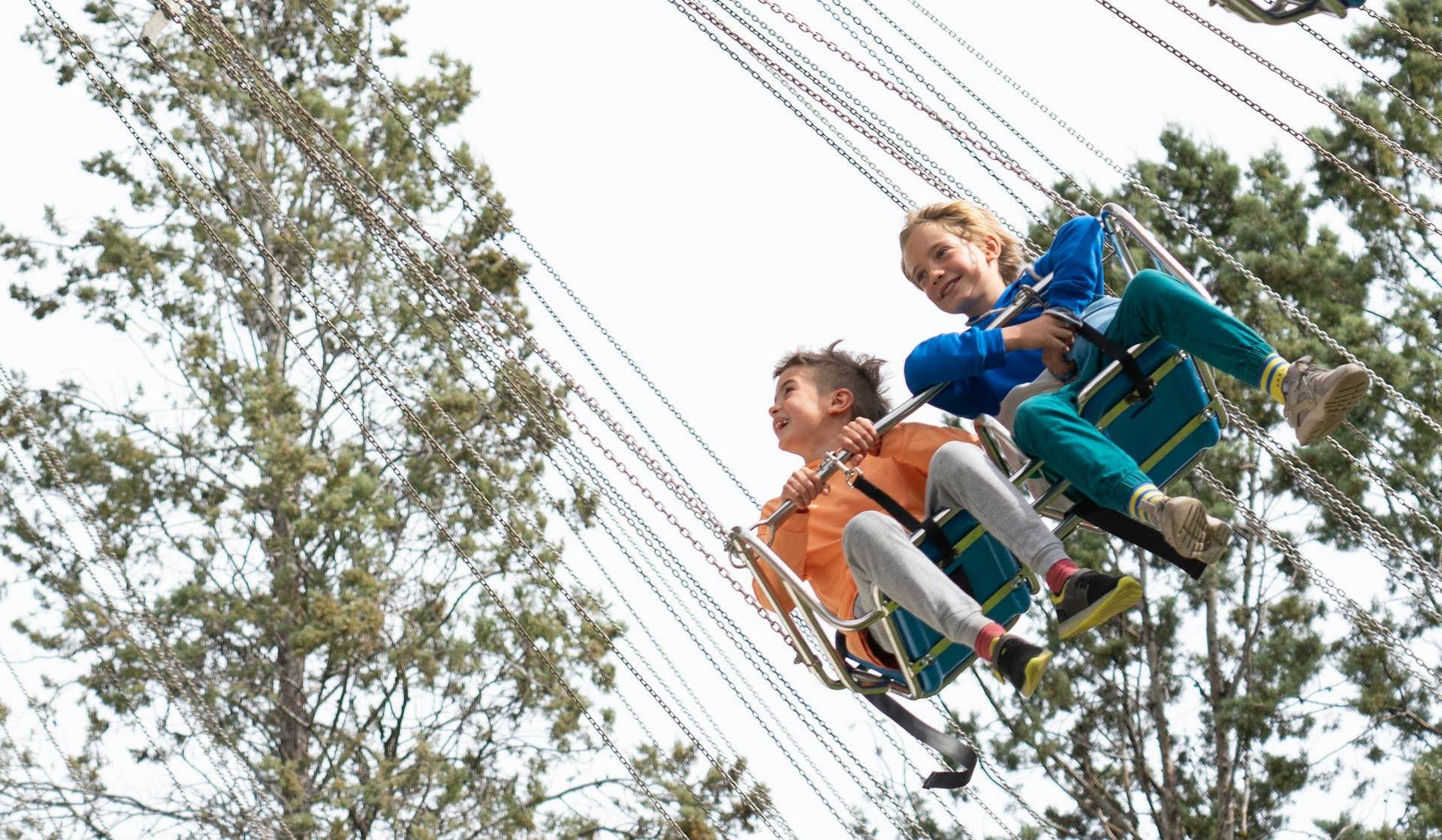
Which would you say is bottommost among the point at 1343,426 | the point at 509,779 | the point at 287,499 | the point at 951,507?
the point at 951,507

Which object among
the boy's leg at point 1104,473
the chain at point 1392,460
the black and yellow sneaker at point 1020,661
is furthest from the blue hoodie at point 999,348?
the chain at point 1392,460

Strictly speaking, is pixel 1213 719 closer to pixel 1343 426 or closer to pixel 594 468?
pixel 1343 426

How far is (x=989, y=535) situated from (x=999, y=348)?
1.48ft

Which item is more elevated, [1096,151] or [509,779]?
[509,779]

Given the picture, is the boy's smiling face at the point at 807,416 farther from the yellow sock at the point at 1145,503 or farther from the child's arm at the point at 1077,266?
the yellow sock at the point at 1145,503

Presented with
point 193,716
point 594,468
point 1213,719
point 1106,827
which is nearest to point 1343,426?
point 1213,719

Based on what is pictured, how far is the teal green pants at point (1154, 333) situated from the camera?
4.32 meters

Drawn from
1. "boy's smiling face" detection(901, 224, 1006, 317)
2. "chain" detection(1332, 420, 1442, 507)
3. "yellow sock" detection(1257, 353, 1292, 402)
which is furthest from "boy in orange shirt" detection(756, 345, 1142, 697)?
"chain" detection(1332, 420, 1442, 507)

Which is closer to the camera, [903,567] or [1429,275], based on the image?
[903,567]

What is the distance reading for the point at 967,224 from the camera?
512 cm

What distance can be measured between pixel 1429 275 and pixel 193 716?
905cm

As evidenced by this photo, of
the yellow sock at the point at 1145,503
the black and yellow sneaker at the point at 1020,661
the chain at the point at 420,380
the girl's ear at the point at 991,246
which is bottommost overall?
the black and yellow sneaker at the point at 1020,661

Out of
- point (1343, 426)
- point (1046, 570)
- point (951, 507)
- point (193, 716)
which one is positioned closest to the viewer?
point (1046, 570)

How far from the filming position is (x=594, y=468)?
6949mm
